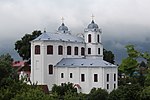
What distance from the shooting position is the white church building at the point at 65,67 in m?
69.2

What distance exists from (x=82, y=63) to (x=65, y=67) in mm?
2747

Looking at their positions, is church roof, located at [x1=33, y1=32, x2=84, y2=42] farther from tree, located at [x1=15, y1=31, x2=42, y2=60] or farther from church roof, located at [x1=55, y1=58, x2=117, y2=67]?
Answer: tree, located at [x1=15, y1=31, x2=42, y2=60]

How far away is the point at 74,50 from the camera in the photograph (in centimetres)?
7469

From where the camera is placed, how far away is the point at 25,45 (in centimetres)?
8406

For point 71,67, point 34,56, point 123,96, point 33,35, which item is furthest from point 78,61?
point 123,96

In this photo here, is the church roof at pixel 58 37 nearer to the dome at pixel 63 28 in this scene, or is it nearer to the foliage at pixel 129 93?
the dome at pixel 63 28

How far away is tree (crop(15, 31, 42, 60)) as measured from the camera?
273 ft

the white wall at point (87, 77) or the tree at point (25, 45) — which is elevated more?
the tree at point (25, 45)

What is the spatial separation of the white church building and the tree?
36.4 feet

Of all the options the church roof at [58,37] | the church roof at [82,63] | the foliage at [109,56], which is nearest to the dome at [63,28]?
the church roof at [58,37]

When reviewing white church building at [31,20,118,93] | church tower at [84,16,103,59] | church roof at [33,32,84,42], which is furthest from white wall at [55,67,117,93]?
church tower at [84,16,103,59]

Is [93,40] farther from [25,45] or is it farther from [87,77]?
[25,45]

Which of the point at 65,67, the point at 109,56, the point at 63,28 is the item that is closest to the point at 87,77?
the point at 65,67

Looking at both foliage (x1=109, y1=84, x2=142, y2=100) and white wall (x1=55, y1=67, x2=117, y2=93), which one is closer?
foliage (x1=109, y1=84, x2=142, y2=100)
